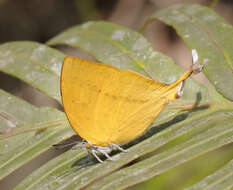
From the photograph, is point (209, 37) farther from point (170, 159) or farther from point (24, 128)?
point (24, 128)

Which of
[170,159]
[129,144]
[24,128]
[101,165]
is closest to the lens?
[170,159]

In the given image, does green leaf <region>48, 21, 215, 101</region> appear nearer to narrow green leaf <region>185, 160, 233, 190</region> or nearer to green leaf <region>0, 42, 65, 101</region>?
green leaf <region>0, 42, 65, 101</region>

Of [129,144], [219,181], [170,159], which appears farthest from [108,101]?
[219,181]

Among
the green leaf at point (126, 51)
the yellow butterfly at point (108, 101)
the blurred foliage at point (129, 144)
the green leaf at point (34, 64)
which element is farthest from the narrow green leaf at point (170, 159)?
the green leaf at point (34, 64)

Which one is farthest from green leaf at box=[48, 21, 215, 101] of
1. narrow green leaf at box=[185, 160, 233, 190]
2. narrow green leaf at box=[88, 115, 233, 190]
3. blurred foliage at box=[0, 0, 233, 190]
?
narrow green leaf at box=[185, 160, 233, 190]

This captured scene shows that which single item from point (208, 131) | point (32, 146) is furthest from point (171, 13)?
point (32, 146)

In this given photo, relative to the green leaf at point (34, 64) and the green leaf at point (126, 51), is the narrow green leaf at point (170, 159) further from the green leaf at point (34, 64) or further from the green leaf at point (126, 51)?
the green leaf at point (34, 64)

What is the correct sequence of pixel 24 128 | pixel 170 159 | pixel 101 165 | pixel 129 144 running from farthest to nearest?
pixel 24 128 < pixel 129 144 < pixel 101 165 < pixel 170 159
